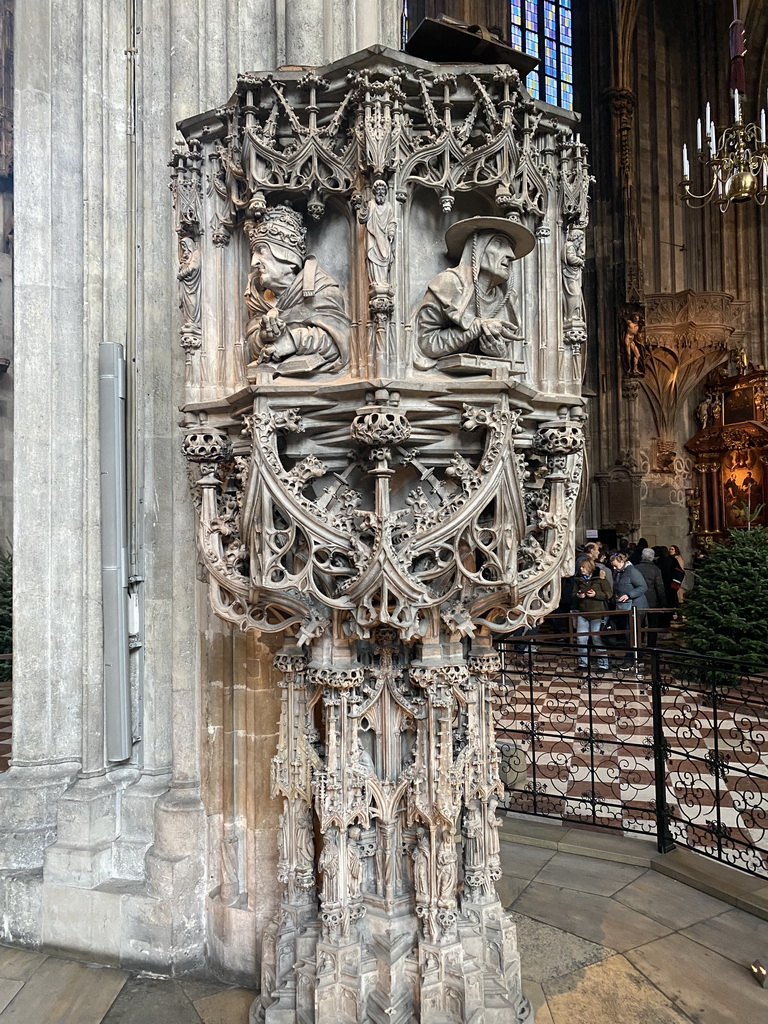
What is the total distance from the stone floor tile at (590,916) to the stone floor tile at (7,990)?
1.94 metres

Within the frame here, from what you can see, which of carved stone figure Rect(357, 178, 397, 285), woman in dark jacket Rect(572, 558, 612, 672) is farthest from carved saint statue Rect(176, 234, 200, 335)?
woman in dark jacket Rect(572, 558, 612, 672)

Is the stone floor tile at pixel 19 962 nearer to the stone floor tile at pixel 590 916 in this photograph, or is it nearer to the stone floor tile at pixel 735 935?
the stone floor tile at pixel 590 916

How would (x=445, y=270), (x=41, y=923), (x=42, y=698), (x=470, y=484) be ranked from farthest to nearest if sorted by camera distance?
(x=42, y=698) < (x=41, y=923) < (x=445, y=270) < (x=470, y=484)

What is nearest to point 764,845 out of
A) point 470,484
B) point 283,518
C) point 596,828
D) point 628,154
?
point 596,828

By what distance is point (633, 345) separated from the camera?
554 inches

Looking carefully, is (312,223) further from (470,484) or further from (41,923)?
(41,923)

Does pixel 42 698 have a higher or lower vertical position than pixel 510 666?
higher

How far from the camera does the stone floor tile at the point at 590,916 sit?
298 cm

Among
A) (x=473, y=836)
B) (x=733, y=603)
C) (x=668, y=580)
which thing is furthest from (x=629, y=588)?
(x=473, y=836)

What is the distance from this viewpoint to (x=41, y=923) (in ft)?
9.82

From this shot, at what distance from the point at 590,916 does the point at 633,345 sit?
12501 mm

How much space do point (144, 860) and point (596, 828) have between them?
248 centimetres

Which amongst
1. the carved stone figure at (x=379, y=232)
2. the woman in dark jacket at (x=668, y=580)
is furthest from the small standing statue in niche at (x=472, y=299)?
the woman in dark jacket at (x=668, y=580)

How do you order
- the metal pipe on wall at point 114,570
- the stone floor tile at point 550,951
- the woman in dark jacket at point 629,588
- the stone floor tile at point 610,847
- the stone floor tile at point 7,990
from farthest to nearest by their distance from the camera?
the woman in dark jacket at point 629,588, the stone floor tile at point 610,847, the metal pipe on wall at point 114,570, the stone floor tile at point 550,951, the stone floor tile at point 7,990
